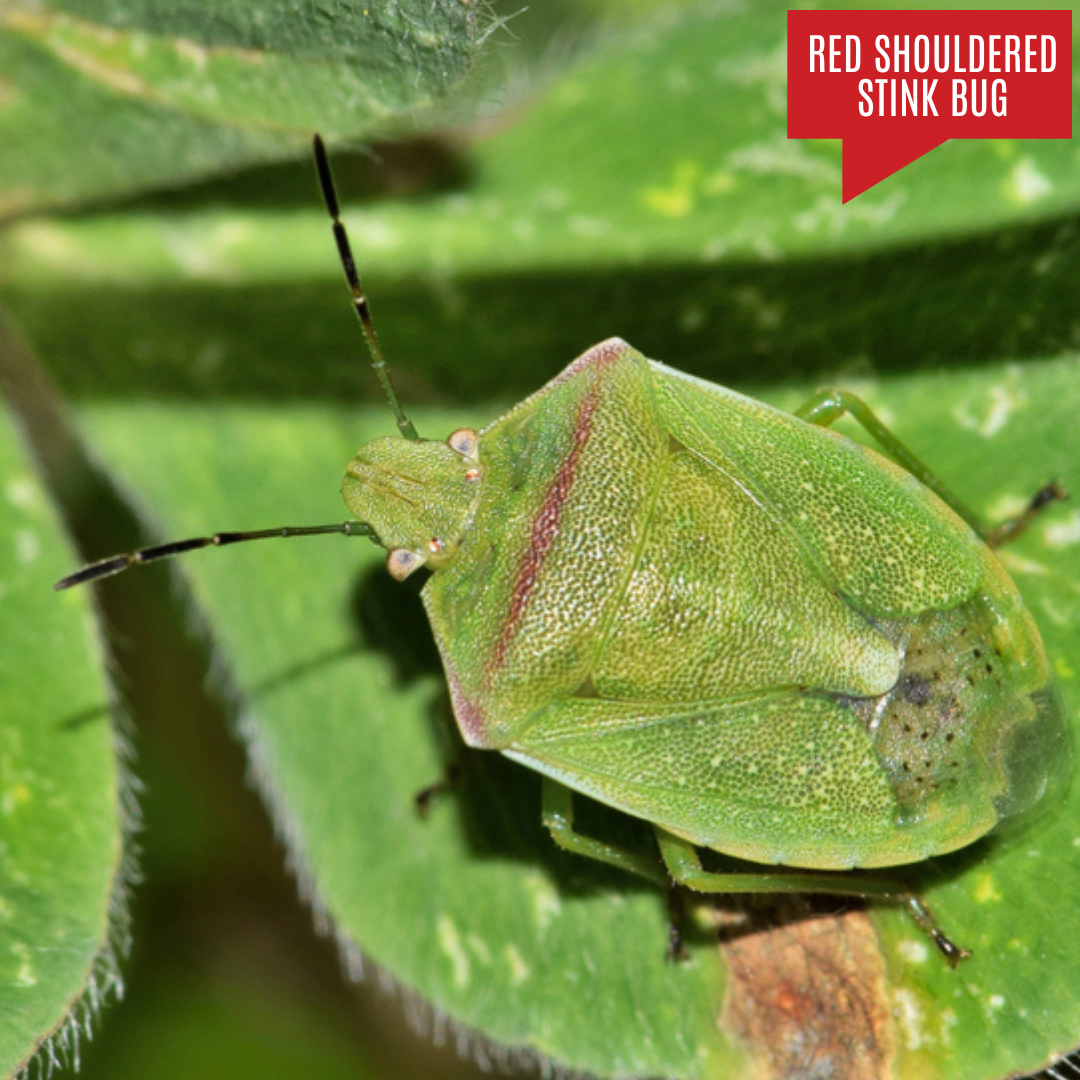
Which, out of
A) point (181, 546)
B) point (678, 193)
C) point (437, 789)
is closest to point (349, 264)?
point (181, 546)

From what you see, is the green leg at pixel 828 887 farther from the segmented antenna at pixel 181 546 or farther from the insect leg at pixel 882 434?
the segmented antenna at pixel 181 546

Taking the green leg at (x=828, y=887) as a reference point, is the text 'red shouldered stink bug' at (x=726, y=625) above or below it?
above

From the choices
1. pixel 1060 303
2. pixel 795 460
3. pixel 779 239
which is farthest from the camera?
pixel 779 239

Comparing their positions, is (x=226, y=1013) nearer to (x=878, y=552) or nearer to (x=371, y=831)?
(x=371, y=831)

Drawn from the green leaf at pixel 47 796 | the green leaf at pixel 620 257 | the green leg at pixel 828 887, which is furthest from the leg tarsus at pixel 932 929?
the green leaf at pixel 47 796

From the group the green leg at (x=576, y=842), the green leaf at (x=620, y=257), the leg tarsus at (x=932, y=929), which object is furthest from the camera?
the green leaf at (x=620, y=257)

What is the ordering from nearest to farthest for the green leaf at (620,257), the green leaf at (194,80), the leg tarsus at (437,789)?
the green leaf at (194,80) → the green leaf at (620,257) → the leg tarsus at (437,789)

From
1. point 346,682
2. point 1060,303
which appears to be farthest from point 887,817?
point 346,682

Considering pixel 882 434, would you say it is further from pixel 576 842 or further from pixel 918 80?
pixel 576 842
